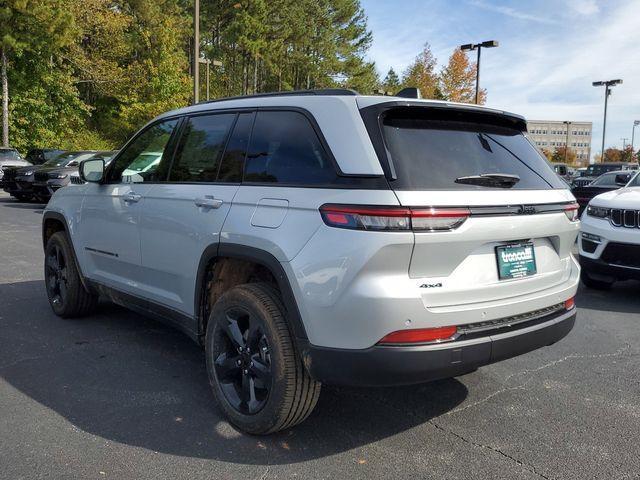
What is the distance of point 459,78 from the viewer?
43312mm

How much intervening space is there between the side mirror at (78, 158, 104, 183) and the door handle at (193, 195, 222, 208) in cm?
158

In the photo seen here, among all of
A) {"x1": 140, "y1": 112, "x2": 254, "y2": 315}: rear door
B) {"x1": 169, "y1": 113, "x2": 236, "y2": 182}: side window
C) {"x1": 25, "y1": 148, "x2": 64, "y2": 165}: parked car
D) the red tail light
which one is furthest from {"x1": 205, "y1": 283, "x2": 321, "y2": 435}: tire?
{"x1": 25, "y1": 148, "x2": 64, "y2": 165}: parked car

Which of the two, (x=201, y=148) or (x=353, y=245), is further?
(x=201, y=148)

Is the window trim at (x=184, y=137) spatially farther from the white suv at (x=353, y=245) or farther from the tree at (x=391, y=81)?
the tree at (x=391, y=81)

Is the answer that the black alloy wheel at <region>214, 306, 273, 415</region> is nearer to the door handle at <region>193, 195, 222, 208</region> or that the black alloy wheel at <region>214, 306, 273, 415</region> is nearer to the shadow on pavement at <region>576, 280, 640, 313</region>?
the door handle at <region>193, 195, 222, 208</region>

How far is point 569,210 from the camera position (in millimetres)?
3332

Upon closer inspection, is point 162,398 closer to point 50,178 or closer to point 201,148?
point 201,148

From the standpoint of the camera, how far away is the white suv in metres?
2.57

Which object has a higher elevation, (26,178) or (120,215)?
(120,215)

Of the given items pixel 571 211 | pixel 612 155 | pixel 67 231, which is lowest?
pixel 67 231

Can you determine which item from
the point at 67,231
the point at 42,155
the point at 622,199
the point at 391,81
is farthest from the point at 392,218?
the point at 391,81

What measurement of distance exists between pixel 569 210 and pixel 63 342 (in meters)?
3.84

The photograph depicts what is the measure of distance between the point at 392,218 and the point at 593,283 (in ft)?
18.0

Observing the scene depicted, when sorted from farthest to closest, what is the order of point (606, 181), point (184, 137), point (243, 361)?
point (606, 181) → point (184, 137) → point (243, 361)
